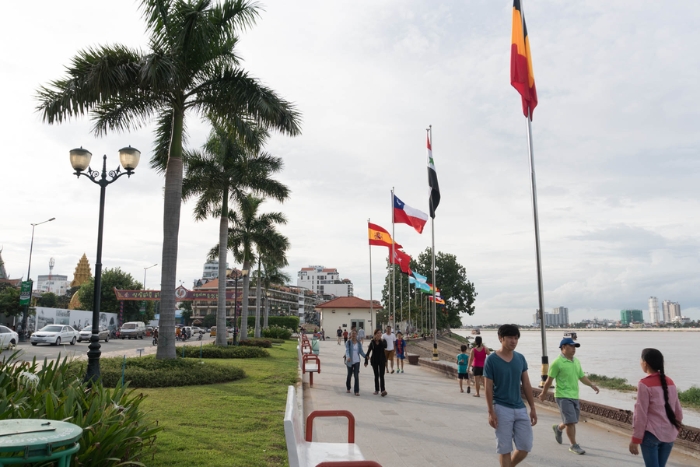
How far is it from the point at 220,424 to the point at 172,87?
9.09 metres

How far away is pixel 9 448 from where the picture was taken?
3.04 meters

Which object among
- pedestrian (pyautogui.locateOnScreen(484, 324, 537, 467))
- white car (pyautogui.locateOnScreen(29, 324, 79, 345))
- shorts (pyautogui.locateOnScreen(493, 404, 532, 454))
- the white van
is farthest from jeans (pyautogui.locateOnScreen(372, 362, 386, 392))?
the white van

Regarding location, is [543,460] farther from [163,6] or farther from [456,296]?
[456,296]

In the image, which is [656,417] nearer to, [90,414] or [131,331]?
[90,414]

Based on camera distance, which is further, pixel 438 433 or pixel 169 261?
pixel 169 261

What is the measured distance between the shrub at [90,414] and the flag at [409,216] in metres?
19.7

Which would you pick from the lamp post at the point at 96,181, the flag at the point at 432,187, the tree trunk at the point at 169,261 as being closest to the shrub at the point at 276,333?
the flag at the point at 432,187

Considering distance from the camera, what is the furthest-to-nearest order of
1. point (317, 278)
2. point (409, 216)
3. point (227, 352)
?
point (317, 278)
point (409, 216)
point (227, 352)

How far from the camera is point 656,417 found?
Result: 4852 millimetres

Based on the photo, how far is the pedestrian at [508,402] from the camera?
5.14 metres

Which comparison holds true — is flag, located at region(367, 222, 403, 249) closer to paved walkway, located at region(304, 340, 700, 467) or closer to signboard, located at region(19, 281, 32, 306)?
paved walkway, located at region(304, 340, 700, 467)

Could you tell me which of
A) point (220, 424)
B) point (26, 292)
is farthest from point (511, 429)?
point (26, 292)

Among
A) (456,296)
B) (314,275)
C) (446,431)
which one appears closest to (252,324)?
(456,296)

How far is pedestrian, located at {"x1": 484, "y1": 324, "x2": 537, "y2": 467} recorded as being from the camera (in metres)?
5.14
